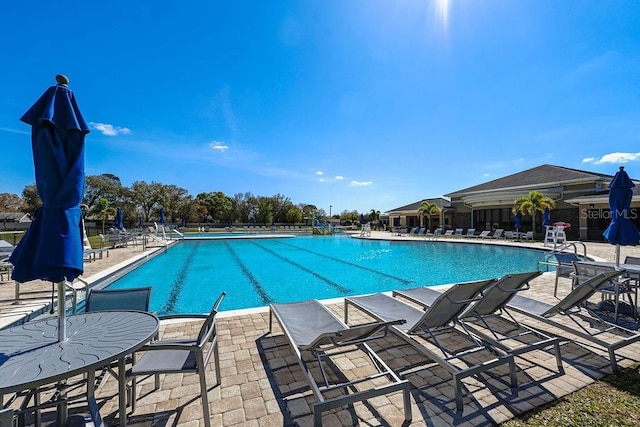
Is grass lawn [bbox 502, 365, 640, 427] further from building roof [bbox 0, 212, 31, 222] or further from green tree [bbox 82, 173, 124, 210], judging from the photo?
building roof [bbox 0, 212, 31, 222]

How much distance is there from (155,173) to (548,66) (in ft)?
131

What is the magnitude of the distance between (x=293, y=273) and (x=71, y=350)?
28.1 feet

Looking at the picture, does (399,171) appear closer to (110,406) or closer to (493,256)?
(493,256)

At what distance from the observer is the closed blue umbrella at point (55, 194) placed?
1.83 m

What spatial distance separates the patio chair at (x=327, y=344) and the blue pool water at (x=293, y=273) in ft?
11.5

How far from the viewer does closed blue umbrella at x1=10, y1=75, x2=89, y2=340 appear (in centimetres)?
183

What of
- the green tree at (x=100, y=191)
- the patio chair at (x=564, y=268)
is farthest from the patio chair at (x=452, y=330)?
the green tree at (x=100, y=191)

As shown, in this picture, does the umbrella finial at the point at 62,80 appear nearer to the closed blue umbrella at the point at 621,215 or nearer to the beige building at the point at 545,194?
the closed blue umbrella at the point at 621,215

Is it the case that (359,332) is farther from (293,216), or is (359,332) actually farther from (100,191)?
(100,191)

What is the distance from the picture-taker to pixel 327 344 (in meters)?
2.64

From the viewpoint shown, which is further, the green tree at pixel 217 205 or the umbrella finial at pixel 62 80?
the green tree at pixel 217 205

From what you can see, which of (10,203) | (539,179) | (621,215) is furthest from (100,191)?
(539,179)

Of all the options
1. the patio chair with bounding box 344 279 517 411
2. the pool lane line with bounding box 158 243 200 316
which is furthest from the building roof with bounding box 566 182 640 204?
the pool lane line with bounding box 158 243 200 316

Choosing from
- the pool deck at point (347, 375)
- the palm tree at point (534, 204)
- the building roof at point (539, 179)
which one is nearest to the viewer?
the pool deck at point (347, 375)
